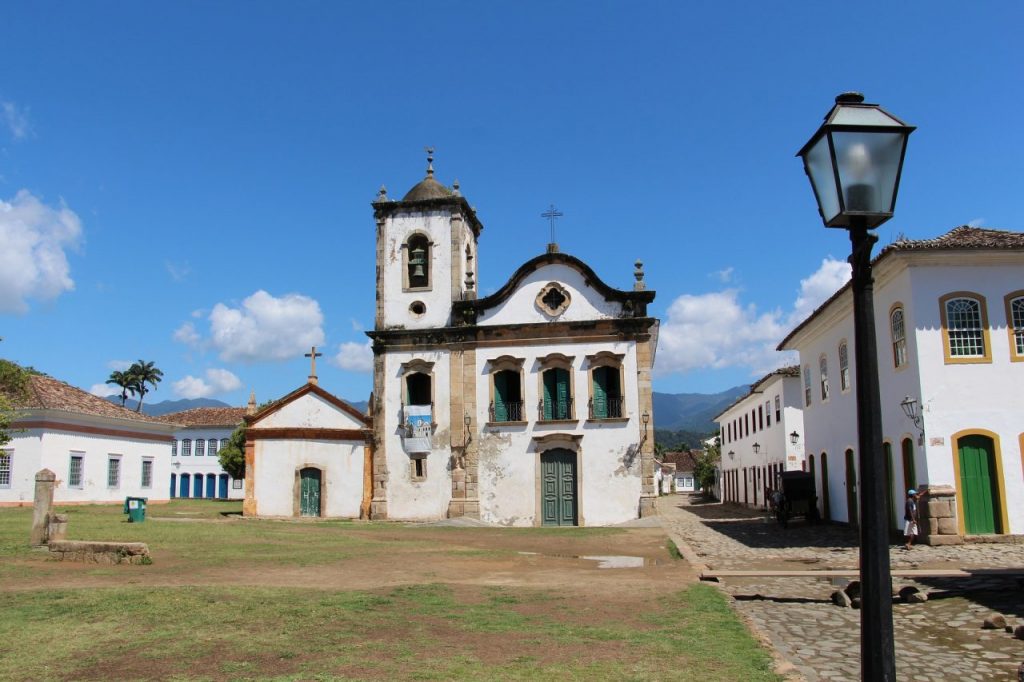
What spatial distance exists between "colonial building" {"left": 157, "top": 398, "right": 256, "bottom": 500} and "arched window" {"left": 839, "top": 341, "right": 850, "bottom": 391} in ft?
165

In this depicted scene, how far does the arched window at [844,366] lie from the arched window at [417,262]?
14.0 m

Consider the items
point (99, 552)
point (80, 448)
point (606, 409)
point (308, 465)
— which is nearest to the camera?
point (99, 552)

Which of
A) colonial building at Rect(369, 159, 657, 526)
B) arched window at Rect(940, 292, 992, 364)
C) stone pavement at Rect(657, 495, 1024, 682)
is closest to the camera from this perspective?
stone pavement at Rect(657, 495, 1024, 682)

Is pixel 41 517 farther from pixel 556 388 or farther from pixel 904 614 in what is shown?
pixel 556 388

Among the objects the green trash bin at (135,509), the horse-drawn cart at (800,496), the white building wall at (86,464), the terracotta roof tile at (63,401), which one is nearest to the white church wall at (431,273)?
the green trash bin at (135,509)

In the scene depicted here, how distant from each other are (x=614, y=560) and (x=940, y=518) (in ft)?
22.5

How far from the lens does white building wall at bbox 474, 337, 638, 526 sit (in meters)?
26.5

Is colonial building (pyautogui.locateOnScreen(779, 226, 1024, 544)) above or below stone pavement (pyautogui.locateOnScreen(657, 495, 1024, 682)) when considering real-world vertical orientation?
above

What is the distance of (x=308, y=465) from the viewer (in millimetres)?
28703

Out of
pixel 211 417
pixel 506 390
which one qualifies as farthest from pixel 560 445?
pixel 211 417

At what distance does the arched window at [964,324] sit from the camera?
57.5 ft

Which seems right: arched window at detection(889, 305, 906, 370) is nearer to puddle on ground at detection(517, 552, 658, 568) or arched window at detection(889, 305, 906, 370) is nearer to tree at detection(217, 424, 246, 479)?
puddle on ground at detection(517, 552, 658, 568)

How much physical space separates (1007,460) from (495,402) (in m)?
15.3

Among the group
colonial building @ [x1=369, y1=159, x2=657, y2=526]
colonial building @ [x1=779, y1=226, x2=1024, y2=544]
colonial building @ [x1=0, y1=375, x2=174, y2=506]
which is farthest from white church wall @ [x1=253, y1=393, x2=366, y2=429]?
colonial building @ [x1=779, y1=226, x2=1024, y2=544]
